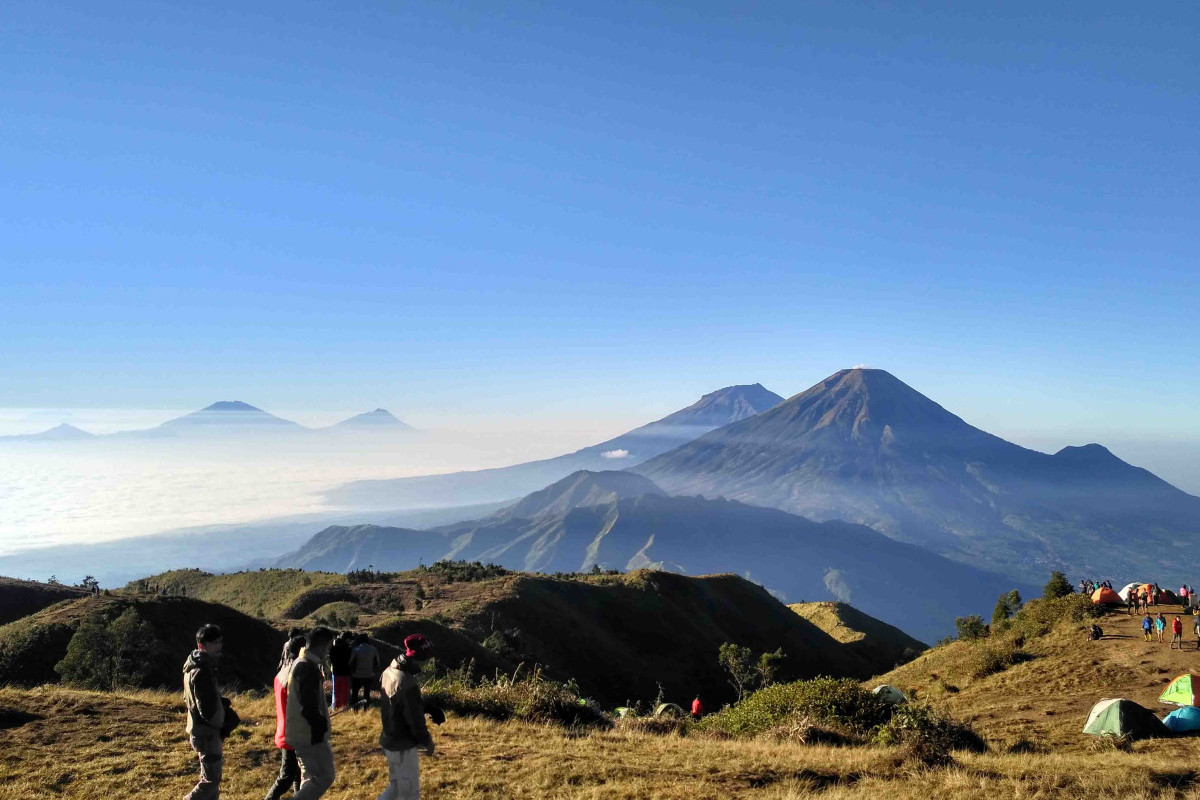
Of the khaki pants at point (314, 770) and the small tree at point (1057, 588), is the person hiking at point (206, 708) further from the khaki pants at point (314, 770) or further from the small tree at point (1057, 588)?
the small tree at point (1057, 588)

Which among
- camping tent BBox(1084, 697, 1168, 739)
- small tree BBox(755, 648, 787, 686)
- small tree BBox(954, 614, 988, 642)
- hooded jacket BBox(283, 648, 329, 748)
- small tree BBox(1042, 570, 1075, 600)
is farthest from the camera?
small tree BBox(954, 614, 988, 642)

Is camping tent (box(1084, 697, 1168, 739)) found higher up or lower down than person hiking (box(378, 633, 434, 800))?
lower down

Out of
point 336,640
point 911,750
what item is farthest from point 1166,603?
point 336,640

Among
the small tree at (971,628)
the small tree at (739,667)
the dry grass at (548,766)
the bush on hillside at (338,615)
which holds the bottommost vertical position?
the small tree at (739,667)

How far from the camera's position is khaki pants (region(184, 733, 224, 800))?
7254 mm

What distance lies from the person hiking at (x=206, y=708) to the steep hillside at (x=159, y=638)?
2180cm

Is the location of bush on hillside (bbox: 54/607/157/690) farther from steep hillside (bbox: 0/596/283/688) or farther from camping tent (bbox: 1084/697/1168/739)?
camping tent (bbox: 1084/697/1168/739)

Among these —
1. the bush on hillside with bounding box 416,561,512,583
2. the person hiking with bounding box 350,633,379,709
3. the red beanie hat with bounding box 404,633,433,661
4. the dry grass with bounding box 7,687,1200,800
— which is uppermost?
the red beanie hat with bounding box 404,633,433,661

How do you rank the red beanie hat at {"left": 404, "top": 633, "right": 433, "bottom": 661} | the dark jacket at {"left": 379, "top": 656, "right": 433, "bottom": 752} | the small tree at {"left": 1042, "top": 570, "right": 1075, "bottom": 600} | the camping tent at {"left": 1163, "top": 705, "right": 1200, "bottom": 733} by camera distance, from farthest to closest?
the small tree at {"left": 1042, "top": 570, "right": 1075, "bottom": 600}, the camping tent at {"left": 1163, "top": 705, "right": 1200, "bottom": 733}, the red beanie hat at {"left": 404, "top": 633, "right": 433, "bottom": 661}, the dark jacket at {"left": 379, "top": 656, "right": 433, "bottom": 752}

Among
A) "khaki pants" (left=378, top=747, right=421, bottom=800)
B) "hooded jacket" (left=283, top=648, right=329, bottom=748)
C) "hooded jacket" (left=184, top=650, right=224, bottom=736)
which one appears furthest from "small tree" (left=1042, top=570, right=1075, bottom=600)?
"hooded jacket" (left=184, top=650, right=224, bottom=736)

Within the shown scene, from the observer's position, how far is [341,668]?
28.5 feet

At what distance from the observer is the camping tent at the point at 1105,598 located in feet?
115

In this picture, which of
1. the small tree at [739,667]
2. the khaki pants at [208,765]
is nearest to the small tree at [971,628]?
the small tree at [739,667]

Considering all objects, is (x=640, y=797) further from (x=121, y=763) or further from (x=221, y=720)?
(x=121, y=763)
